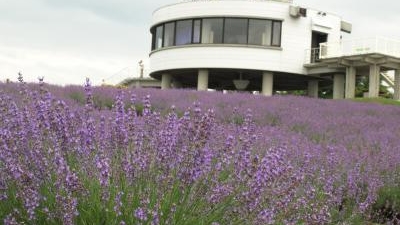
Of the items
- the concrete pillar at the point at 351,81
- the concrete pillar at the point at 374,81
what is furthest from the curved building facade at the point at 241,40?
the concrete pillar at the point at 374,81

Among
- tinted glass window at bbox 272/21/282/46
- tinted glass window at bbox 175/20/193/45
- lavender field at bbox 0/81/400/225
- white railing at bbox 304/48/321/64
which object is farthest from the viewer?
tinted glass window at bbox 175/20/193/45

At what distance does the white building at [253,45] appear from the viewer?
2764 cm

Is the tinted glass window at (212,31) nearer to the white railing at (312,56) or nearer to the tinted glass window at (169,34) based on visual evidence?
the tinted glass window at (169,34)

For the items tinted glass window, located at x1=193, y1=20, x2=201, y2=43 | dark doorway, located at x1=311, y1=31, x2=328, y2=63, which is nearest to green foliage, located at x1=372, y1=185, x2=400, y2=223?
tinted glass window, located at x1=193, y1=20, x2=201, y2=43

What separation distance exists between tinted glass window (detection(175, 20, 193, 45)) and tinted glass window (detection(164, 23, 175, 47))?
0.36 metres

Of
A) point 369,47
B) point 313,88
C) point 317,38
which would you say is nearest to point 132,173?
point 369,47

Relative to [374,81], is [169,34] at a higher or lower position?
higher

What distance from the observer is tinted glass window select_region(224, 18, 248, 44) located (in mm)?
28047

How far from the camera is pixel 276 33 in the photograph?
94.1ft

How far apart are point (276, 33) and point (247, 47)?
199cm

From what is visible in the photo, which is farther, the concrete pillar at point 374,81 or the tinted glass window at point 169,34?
the tinted glass window at point 169,34

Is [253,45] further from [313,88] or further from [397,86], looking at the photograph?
[397,86]

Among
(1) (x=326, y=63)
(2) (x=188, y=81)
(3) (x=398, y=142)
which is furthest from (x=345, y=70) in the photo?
(3) (x=398, y=142)

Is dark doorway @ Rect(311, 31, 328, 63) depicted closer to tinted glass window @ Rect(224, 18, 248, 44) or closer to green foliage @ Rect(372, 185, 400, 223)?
tinted glass window @ Rect(224, 18, 248, 44)
